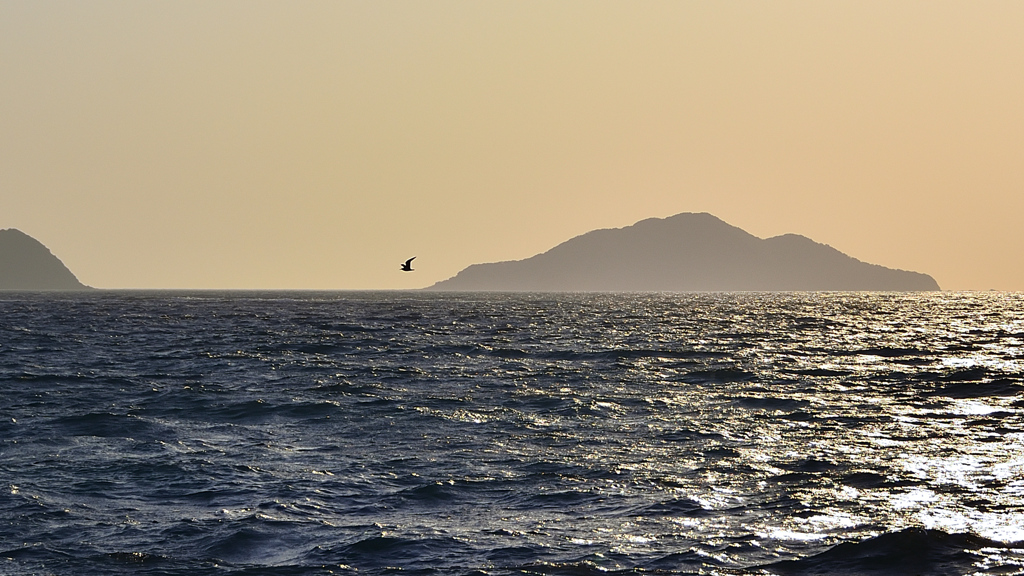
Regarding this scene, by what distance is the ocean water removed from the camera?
14.4m

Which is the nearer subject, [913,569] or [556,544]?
[913,569]

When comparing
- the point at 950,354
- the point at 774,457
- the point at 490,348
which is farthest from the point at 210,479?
the point at 950,354

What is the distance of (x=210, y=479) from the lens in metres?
19.8

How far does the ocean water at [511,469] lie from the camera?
14.4m

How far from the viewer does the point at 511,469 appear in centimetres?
2083

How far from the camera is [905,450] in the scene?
73.9ft

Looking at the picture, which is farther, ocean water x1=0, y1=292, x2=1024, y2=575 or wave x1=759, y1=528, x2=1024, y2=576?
ocean water x1=0, y1=292, x2=1024, y2=575

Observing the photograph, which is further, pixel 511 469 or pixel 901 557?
pixel 511 469

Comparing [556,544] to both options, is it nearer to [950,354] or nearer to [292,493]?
[292,493]

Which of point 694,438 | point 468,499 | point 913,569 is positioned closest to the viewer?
point 913,569

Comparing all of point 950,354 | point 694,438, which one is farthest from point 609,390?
point 950,354

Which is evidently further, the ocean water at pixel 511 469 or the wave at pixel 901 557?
the ocean water at pixel 511 469

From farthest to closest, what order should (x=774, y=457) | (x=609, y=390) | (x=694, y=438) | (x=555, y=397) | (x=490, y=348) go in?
(x=490, y=348), (x=609, y=390), (x=555, y=397), (x=694, y=438), (x=774, y=457)

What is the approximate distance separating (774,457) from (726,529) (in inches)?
271
